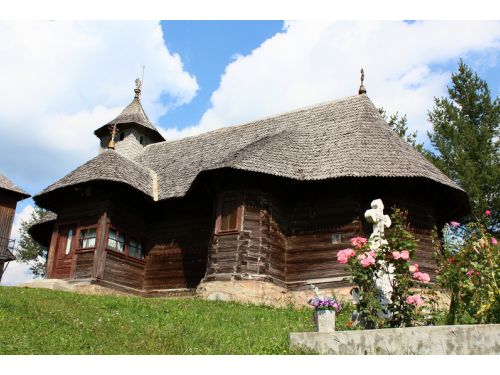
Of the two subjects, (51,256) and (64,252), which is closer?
(64,252)

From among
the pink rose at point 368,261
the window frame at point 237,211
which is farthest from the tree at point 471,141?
→ the pink rose at point 368,261

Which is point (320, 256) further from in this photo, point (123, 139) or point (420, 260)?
point (123, 139)

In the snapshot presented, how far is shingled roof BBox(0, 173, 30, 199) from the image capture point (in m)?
29.9

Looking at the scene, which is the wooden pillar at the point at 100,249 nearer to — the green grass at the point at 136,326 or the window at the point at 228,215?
the green grass at the point at 136,326

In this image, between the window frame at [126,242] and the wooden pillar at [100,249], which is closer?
the wooden pillar at [100,249]

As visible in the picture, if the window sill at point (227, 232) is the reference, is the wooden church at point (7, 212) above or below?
above

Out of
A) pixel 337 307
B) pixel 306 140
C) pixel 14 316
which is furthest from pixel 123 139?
pixel 337 307

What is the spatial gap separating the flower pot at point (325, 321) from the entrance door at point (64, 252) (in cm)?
1268

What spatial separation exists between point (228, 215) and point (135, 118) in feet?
46.7

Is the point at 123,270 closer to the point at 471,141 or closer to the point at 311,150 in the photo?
the point at 311,150

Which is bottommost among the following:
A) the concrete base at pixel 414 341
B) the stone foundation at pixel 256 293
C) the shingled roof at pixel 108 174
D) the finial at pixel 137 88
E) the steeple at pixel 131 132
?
the concrete base at pixel 414 341

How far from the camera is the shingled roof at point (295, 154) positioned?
644 inches

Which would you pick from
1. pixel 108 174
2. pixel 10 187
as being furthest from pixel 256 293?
pixel 10 187

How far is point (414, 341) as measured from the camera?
722 cm
